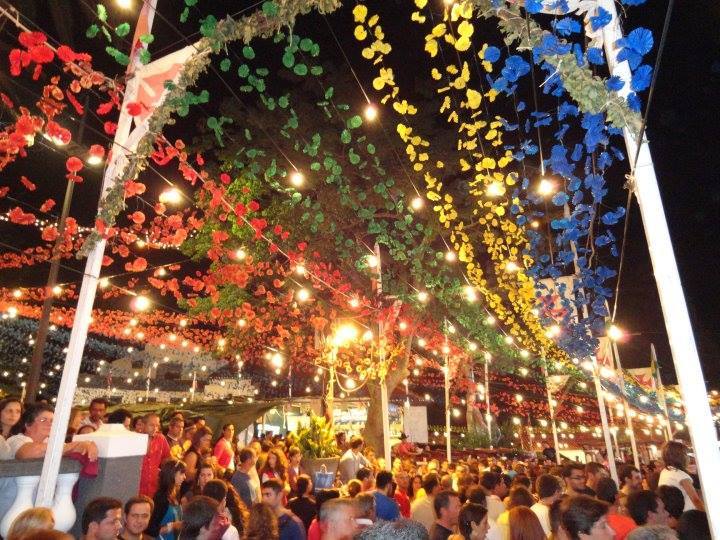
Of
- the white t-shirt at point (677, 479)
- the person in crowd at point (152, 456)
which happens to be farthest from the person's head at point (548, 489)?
the person in crowd at point (152, 456)

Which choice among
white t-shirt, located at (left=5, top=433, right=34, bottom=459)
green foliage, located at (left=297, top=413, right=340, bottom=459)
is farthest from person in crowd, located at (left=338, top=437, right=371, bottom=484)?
white t-shirt, located at (left=5, top=433, right=34, bottom=459)

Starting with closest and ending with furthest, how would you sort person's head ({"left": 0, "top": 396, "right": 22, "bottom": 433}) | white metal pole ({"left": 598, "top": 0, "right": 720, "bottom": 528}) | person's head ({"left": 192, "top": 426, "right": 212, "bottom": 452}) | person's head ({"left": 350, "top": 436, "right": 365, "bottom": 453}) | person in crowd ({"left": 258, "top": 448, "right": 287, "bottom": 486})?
1. white metal pole ({"left": 598, "top": 0, "right": 720, "bottom": 528})
2. person's head ({"left": 0, "top": 396, "right": 22, "bottom": 433})
3. person's head ({"left": 192, "top": 426, "right": 212, "bottom": 452})
4. person in crowd ({"left": 258, "top": 448, "right": 287, "bottom": 486})
5. person's head ({"left": 350, "top": 436, "right": 365, "bottom": 453})

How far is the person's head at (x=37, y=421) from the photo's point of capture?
4383 millimetres

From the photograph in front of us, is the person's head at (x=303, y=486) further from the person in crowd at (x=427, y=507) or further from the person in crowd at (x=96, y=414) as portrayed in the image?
the person in crowd at (x=96, y=414)

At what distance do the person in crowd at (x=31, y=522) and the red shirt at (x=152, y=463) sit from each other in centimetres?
351

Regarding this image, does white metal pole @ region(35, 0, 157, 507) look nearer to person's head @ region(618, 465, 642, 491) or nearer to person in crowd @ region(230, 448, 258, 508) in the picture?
person in crowd @ region(230, 448, 258, 508)

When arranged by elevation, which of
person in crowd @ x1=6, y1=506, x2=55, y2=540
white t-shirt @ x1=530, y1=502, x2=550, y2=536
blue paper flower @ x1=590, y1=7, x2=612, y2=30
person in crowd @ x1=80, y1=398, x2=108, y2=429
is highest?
blue paper flower @ x1=590, y1=7, x2=612, y2=30

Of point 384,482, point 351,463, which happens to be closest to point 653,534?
point 384,482

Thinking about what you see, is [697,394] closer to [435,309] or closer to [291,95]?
[435,309]

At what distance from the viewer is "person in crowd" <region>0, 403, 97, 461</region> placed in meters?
3.89

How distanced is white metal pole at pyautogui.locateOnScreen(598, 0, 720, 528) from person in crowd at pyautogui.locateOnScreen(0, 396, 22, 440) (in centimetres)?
554

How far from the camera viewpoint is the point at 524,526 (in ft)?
12.5

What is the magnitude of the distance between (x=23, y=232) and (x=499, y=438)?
20.2 metres

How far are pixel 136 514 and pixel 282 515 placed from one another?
4.49 feet
